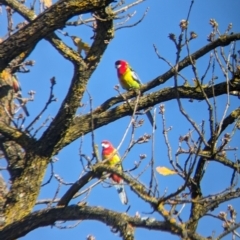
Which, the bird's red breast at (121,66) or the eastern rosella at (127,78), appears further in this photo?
the bird's red breast at (121,66)

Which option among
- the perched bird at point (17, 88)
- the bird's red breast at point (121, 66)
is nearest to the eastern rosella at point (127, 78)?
the bird's red breast at point (121, 66)

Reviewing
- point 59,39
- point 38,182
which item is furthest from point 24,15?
point 38,182

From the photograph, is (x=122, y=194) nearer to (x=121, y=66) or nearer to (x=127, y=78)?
(x=127, y=78)

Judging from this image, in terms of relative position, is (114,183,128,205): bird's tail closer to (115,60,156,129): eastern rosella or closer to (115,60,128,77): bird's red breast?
(115,60,156,129): eastern rosella

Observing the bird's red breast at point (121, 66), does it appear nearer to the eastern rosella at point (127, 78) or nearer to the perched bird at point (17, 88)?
the eastern rosella at point (127, 78)

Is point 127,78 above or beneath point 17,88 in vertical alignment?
above

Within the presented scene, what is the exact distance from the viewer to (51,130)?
387 centimetres

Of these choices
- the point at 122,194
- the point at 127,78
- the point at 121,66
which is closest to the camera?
the point at 122,194

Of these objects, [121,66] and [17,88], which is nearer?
[17,88]

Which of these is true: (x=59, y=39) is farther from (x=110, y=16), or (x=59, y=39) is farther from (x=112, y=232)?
(x=112, y=232)

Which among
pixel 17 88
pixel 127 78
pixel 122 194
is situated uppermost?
pixel 127 78

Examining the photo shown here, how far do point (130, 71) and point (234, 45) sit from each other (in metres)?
2.41

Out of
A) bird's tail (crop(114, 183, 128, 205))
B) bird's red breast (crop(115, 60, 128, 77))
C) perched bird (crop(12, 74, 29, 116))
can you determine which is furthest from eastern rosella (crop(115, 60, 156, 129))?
perched bird (crop(12, 74, 29, 116))

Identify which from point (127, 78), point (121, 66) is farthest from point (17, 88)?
point (121, 66)
